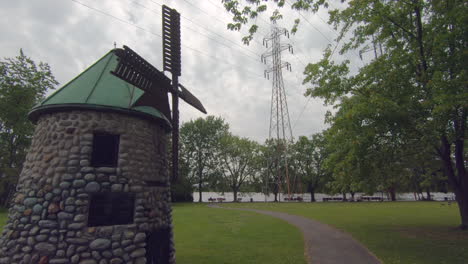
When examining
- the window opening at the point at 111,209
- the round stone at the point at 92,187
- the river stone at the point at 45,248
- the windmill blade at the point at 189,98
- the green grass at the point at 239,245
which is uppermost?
the windmill blade at the point at 189,98

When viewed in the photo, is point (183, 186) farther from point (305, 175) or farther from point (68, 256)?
point (68, 256)

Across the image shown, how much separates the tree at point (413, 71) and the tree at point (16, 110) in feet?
107

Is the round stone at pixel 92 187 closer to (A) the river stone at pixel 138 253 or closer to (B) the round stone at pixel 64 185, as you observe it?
(B) the round stone at pixel 64 185

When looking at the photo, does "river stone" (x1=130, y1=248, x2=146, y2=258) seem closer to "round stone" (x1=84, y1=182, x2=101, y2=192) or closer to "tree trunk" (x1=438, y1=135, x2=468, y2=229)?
"round stone" (x1=84, y1=182, x2=101, y2=192)

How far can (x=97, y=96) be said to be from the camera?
7113 millimetres

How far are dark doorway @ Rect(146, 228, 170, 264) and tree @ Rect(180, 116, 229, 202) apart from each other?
42.9 metres

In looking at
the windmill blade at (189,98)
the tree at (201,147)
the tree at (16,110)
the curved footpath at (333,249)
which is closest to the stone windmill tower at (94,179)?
the windmill blade at (189,98)

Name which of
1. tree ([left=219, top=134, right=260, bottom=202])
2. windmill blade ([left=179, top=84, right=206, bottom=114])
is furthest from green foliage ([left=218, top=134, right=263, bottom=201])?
windmill blade ([left=179, top=84, right=206, bottom=114])

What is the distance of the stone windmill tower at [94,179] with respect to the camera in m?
6.18

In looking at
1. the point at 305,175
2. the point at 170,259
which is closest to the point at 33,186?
the point at 170,259

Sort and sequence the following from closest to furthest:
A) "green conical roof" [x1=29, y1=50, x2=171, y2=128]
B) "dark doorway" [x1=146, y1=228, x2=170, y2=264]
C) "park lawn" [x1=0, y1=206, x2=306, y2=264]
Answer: "green conical roof" [x1=29, y1=50, x2=171, y2=128] → "dark doorway" [x1=146, y1=228, x2=170, y2=264] → "park lawn" [x1=0, y1=206, x2=306, y2=264]

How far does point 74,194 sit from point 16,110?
99.5 feet

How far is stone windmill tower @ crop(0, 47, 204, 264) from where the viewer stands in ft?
20.3

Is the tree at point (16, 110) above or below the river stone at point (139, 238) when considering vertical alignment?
above
